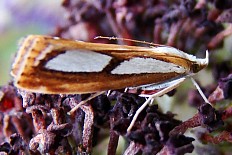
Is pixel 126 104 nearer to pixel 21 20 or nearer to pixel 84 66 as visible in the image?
pixel 84 66

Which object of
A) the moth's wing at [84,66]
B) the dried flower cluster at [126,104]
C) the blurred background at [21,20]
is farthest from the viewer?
the blurred background at [21,20]

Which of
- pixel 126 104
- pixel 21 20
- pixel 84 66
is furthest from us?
pixel 21 20

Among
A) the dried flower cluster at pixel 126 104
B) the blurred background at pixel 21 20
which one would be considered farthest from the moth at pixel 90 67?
the blurred background at pixel 21 20

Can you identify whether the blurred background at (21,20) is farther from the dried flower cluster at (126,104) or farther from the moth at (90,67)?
the moth at (90,67)

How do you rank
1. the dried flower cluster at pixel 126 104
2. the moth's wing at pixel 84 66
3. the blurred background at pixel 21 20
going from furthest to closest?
the blurred background at pixel 21 20 < the dried flower cluster at pixel 126 104 < the moth's wing at pixel 84 66

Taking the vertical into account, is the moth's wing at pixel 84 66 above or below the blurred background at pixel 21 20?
below

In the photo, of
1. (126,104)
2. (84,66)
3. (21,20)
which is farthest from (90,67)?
(21,20)
